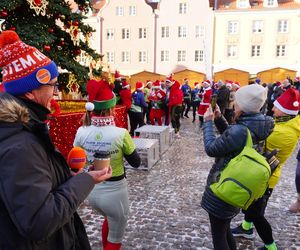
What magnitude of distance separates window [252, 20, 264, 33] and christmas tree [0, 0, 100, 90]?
28.5 meters

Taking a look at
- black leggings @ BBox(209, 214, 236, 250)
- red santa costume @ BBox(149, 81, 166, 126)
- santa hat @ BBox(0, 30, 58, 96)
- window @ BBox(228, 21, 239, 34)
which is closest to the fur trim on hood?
santa hat @ BBox(0, 30, 58, 96)

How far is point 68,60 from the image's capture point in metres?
8.43

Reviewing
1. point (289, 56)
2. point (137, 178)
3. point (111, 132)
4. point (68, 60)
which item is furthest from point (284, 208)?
point (289, 56)

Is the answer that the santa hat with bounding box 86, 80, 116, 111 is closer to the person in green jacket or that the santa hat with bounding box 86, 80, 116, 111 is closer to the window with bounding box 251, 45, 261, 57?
the person in green jacket

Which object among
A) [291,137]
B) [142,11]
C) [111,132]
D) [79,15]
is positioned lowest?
[291,137]

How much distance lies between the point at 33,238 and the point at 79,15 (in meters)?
8.11

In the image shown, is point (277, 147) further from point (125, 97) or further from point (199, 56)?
point (199, 56)

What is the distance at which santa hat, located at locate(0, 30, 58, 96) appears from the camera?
5.46 ft

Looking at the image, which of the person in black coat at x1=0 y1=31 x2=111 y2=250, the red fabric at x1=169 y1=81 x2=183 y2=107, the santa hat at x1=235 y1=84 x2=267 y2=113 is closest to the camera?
the person in black coat at x1=0 y1=31 x2=111 y2=250

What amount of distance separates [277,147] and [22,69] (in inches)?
130

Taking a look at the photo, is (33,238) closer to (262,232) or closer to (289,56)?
(262,232)

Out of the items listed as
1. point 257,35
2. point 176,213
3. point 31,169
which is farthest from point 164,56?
point 31,169

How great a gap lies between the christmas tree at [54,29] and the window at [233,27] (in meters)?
27.9

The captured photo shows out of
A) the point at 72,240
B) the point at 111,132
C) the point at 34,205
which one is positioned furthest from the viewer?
the point at 111,132
